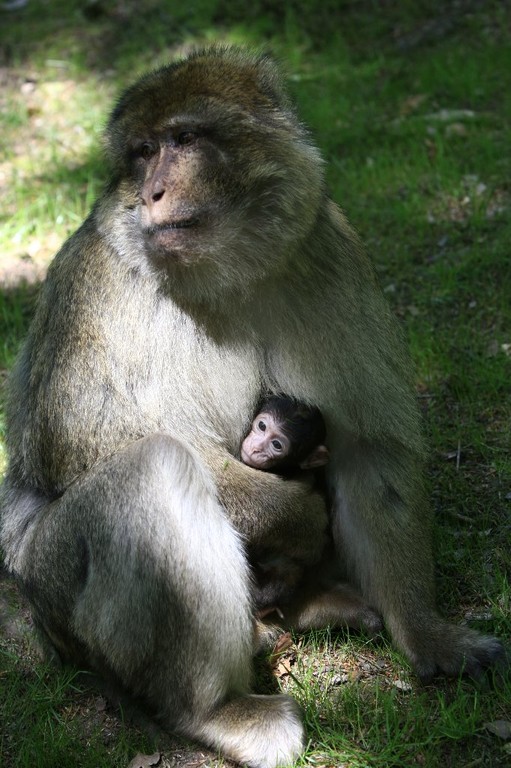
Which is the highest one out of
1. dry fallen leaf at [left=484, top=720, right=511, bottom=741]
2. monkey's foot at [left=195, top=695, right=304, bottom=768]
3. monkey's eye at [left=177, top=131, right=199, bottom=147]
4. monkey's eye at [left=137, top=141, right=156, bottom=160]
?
monkey's eye at [left=177, top=131, right=199, bottom=147]

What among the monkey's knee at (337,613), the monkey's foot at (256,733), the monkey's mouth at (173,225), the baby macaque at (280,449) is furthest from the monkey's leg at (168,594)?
the monkey's mouth at (173,225)

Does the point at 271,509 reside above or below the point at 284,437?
below

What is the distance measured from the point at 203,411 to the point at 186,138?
102cm

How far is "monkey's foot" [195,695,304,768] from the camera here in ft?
12.0

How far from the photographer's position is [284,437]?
4.13 m

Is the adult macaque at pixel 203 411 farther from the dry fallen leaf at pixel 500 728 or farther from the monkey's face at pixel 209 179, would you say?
the dry fallen leaf at pixel 500 728

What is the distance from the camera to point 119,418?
3.84m

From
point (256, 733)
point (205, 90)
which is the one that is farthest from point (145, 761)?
point (205, 90)

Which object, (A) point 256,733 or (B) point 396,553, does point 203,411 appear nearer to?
(B) point 396,553

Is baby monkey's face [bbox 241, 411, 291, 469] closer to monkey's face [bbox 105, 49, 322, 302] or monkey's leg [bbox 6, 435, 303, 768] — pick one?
monkey's leg [bbox 6, 435, 303, 768]

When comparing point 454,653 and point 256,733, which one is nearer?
point 256,733

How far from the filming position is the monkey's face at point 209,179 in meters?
3.61

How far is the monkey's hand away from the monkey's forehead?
130 centimetres

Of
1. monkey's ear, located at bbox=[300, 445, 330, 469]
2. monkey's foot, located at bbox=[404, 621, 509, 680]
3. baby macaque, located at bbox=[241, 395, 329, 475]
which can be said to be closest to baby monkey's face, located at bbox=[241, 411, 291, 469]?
baby macaque, located at bbox=[241, 395, 329, 475]
